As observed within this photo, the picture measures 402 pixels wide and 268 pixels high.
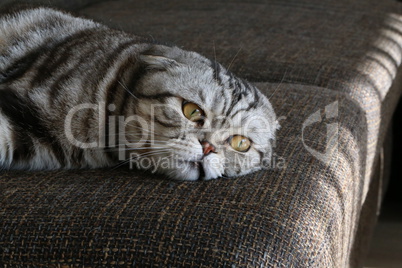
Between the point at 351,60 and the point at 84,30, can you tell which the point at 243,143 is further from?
the point at 351,60

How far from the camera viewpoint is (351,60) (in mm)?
1979

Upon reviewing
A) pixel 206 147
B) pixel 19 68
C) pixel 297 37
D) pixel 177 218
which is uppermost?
pixel 297 37

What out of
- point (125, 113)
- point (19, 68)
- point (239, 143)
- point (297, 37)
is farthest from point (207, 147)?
point (297, 37)

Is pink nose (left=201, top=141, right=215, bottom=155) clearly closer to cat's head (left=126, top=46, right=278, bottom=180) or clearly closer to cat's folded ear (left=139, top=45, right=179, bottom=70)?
cat's head (left=126, top=46, right=278, bottom=180)

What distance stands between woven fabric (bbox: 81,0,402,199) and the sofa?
10mm

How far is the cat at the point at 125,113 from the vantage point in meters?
1.19

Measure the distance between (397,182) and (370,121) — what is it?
54.5 inches

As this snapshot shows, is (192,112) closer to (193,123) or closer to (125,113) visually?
(193,123)

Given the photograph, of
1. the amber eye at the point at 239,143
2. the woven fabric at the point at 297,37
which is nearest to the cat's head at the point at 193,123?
the amber eye at the point at 239,143

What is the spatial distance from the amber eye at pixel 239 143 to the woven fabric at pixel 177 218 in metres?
0.09

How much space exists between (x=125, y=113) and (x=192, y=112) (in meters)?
0.16

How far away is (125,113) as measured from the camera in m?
1.25

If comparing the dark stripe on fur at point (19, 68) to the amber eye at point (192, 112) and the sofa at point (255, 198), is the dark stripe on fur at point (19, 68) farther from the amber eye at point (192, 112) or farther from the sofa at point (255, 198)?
the amber eye at point (192, 112)

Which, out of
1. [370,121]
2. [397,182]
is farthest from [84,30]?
[397,182]
